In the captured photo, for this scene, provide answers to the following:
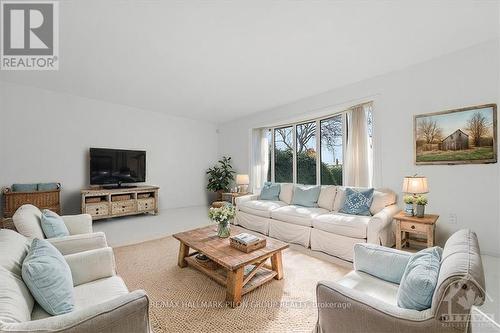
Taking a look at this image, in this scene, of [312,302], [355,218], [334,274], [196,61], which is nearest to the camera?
[312,302]

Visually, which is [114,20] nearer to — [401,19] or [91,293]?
[91,293]

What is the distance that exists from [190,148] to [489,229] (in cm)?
614

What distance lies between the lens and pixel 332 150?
4.57 metres

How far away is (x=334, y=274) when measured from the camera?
247 cm

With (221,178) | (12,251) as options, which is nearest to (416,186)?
(12,251)

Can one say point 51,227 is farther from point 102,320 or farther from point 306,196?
point 306,196

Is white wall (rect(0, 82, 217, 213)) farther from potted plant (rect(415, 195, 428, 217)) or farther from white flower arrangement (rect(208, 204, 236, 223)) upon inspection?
potted plant (rect(415, 195, 428, 217))

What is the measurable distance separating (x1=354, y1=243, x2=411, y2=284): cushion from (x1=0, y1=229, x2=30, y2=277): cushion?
7.08 ft

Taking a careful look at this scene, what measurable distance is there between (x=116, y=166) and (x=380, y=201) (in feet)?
17.1

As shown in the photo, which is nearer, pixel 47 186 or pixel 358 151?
pixel 358 151

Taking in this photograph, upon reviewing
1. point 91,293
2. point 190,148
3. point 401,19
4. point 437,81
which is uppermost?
point 401,19

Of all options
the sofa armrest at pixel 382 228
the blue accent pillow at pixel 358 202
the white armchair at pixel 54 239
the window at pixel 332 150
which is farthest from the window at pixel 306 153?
the white armchair at pixel 54 239

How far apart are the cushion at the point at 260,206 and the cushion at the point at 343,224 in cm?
89

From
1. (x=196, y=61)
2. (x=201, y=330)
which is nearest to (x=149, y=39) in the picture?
(x=196, y=61)
